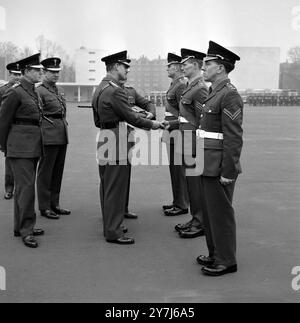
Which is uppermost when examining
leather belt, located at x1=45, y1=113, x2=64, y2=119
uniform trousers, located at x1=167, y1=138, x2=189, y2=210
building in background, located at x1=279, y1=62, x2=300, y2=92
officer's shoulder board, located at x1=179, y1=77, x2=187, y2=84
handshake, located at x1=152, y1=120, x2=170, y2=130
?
building in background, located at x1=279, y1=62, x2=300, y2=92

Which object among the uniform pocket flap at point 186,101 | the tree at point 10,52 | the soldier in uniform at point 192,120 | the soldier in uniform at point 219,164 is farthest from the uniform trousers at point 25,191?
the tree at point 10,52

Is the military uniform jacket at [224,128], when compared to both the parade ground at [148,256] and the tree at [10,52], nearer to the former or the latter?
the parade ground at [148,256]

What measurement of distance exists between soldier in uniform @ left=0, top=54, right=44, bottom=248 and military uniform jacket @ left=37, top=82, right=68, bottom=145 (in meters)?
1.02

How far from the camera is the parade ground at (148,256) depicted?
3883 millimetres

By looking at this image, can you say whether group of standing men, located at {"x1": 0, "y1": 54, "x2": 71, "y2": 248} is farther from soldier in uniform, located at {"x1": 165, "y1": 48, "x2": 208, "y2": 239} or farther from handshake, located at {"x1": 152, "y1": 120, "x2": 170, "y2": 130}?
soldier in uniform, located at {"x1": 165, "y1": 48, "x2": 208, "y2": 239}

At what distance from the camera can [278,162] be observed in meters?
10.9

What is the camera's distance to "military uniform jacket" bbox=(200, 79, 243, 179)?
13.7 ft

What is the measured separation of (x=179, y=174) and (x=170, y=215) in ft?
1.83

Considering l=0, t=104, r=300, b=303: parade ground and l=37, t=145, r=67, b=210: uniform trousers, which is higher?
l=37, t=145, r=67, b=210: uniform trousers

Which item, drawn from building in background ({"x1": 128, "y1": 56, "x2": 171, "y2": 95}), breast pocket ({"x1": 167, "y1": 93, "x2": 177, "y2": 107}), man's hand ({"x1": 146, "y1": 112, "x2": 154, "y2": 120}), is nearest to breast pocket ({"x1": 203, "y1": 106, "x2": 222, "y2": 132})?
man's hand ({"x1": 146, "y1": 112, "x2": 154, "y2": 120})

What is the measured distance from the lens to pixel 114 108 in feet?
17.0

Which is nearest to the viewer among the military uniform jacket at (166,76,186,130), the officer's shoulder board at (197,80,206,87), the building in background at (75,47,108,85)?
the officer's shoulder board at (197,80,206,87)
